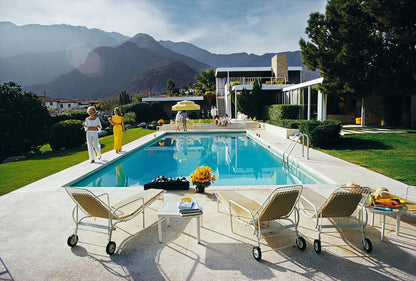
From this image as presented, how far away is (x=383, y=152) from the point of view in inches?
352

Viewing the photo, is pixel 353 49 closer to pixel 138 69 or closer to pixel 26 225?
pixel 26 225

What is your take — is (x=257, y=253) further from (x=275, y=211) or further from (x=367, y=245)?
(x=367, y=245)

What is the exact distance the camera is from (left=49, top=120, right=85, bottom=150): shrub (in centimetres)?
1208

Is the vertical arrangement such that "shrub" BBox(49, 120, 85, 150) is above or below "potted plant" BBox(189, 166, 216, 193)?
above

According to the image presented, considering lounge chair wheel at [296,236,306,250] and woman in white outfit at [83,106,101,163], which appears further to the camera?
woman in white outfit at [83,106,101,163]

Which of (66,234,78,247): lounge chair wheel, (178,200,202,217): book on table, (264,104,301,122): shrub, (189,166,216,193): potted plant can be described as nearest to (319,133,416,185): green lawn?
(189,166,216,193): potted plant

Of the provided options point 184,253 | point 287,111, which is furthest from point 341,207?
point 287,111

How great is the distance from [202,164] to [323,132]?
484cm

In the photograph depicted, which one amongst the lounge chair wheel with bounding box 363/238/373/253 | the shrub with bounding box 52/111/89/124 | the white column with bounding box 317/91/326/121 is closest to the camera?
the lounge chair wheel with bounding box 363/238/373/253

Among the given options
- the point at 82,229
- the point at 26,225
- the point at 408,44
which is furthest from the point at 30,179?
the point at 408,44

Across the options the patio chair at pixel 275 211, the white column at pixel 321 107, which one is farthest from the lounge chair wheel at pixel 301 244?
the white column at pixel 321 107

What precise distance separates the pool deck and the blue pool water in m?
3.02

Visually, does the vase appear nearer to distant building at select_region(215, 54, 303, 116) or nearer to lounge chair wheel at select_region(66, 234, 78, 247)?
lounge chair wheel at select_region(66, 234, 78, 247)

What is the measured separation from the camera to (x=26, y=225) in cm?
405
